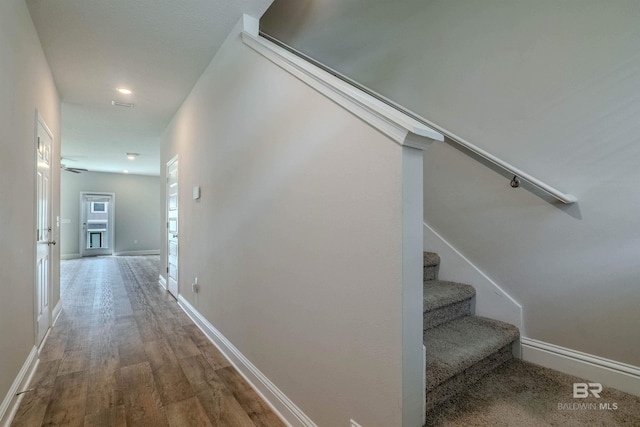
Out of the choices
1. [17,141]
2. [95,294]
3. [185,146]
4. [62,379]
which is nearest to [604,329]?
[62,379]

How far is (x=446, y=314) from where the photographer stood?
184cm

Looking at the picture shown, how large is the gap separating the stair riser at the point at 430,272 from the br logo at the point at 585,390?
919 mm

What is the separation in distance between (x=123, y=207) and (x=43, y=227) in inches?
304

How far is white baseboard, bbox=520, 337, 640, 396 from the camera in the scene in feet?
4.75

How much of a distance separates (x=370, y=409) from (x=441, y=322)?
860mm

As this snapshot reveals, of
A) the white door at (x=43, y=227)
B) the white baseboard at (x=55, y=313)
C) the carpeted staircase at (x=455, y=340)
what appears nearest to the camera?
the carpeted staircase at (x=455, y=340)

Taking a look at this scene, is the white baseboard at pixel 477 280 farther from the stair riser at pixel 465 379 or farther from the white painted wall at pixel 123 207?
the white painted wall at pixel 123 207

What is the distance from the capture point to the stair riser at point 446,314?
68.2 inches

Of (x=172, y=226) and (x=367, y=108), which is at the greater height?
(x=367, y=108)

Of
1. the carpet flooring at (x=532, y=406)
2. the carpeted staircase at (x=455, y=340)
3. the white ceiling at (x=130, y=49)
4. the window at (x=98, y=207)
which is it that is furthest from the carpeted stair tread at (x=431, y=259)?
the window at (x=98, y=207)

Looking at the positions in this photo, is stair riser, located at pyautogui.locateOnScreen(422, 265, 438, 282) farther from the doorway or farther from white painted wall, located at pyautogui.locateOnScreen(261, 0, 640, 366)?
the doorway

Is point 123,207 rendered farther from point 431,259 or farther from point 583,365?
point 583,365

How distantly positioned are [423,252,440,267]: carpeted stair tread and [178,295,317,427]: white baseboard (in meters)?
1.27

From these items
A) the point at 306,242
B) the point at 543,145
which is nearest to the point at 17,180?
the point at 306,242
